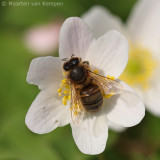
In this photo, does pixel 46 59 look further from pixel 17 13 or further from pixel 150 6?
pixel 17 13

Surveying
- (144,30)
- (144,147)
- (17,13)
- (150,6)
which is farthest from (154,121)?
(17,13)

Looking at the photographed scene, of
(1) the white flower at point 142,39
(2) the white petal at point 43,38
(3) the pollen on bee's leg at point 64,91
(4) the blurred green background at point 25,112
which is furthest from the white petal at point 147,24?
(3) the pollen on bee's leg at point 64,91

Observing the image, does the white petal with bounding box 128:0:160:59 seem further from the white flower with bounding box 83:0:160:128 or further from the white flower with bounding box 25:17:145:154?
the white flower with bounding box 25:17:145:154

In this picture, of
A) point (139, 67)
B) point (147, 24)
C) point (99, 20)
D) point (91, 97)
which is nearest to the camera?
point (91, 97)

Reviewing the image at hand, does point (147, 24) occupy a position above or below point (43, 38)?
above

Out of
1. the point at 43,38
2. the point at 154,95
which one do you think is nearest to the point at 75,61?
the point at 154,95

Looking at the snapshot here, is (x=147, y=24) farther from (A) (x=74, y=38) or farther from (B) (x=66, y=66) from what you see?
(B) (x=66, y=66)
